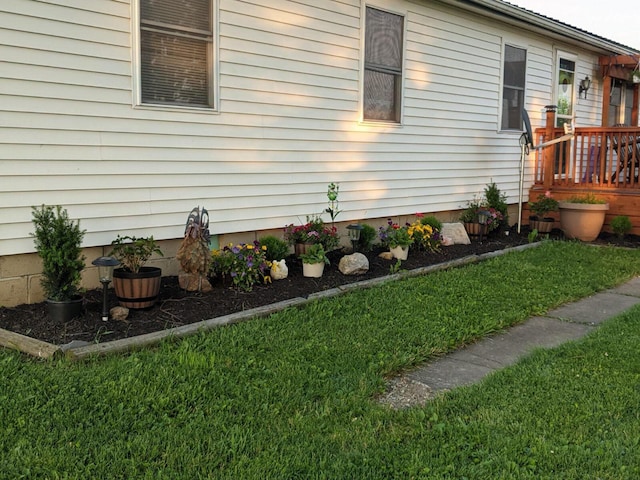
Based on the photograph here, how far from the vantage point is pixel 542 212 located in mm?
→ 10000

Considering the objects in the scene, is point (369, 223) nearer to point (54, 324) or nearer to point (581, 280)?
point (581, 280)

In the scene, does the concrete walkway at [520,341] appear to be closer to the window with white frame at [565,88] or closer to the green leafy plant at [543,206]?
the green leafy plant at [543,206]

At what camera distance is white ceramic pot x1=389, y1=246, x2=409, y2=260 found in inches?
289

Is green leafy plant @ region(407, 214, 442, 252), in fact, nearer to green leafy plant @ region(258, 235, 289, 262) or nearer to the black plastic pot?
green leafy plant @ region(258, 235, 289, 262)

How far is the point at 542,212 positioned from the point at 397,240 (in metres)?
3.87

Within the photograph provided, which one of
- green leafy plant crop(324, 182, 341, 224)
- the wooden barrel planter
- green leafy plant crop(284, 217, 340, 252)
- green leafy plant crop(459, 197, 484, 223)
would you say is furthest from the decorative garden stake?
green leafy plant crop(459, 197, 484, 223)

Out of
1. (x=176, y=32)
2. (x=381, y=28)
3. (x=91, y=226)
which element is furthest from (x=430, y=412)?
(x=381, y=28)

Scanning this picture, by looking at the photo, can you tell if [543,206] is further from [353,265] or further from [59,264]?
[59,264]

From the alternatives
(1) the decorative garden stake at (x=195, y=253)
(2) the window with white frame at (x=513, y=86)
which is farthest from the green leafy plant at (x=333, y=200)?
(2) the window with white frame at (x=513, y=86)

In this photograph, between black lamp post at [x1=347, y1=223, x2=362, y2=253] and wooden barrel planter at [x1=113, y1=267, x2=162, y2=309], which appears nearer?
wooden barrel planter at [x1=113, y1=267, x2=162, y2=309]

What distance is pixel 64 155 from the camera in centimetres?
492

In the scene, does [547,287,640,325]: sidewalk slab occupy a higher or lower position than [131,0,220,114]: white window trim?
lower

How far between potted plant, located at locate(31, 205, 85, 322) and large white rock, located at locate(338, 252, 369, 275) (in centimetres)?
278

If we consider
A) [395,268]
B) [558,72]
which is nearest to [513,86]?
[558,72]
